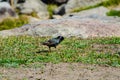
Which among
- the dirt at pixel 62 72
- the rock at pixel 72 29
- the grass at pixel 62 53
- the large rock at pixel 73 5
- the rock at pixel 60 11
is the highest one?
the dirt at pixel 62 72

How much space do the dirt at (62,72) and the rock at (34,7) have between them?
3353 cm

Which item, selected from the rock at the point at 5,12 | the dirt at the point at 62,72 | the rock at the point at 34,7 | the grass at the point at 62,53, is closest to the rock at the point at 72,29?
the grass at the point at 62,53

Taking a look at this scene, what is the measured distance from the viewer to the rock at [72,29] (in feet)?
97.0

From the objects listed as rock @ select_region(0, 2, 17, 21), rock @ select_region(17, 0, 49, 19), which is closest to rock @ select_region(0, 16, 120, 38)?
rock @ select_region(0, 2, 17, 21)

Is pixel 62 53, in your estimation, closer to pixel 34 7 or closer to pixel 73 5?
pixel 73 5

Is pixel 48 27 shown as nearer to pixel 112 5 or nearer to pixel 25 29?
pixel 25 29

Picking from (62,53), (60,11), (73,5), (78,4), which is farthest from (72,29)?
(78,4)

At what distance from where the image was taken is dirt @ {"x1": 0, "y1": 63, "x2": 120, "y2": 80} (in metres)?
15.3

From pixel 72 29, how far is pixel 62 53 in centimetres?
987

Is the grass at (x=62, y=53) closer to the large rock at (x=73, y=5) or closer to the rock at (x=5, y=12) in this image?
the rock at (x=5, y=12)

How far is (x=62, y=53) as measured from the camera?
2030cm

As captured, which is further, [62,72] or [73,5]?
[73,5]

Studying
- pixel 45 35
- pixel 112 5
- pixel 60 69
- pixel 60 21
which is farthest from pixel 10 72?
pixel 112 5

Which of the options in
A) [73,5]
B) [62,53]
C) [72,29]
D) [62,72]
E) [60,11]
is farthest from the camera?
[73,5]
